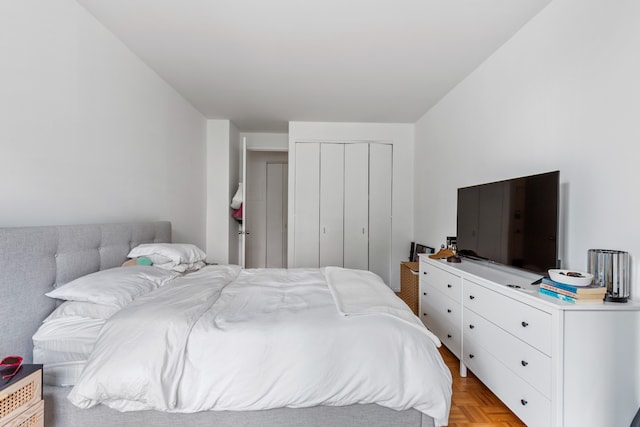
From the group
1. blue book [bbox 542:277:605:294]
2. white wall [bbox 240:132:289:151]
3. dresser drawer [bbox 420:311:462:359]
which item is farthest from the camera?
white wall [bbox 240:132:289:151]

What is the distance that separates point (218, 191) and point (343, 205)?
1804mm

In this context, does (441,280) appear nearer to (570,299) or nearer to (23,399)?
(570,299)

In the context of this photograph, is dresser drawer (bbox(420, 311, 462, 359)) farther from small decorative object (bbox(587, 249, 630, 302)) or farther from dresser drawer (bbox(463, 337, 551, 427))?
small decorative object (bbox(587, 249, 630, 302))

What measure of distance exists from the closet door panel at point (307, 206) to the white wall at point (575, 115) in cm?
223

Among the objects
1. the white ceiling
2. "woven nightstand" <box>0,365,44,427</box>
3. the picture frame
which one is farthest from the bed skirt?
the picture frame

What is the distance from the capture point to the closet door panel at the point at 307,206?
4367 millimetres

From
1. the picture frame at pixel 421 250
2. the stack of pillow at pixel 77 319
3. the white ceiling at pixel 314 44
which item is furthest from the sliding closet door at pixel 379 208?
the stack of pillow at pixel 77 319

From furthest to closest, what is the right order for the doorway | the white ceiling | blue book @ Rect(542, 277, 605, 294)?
the doorway → the white ceiling → blue book @ Rect(542, 277, 605, 294)

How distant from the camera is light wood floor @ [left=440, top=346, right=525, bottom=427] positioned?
1704mm

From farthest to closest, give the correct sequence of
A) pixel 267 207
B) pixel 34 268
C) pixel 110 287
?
1. pixel 267 207
2. pixel 110 287
3. pixel 34 268

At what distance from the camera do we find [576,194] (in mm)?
1701

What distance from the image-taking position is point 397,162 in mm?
4445

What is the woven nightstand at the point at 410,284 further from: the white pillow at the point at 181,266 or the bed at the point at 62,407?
the white pillow at the point at 181,266

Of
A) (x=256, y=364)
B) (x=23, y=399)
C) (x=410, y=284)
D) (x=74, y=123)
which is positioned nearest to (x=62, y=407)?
(x=23, y=399)
